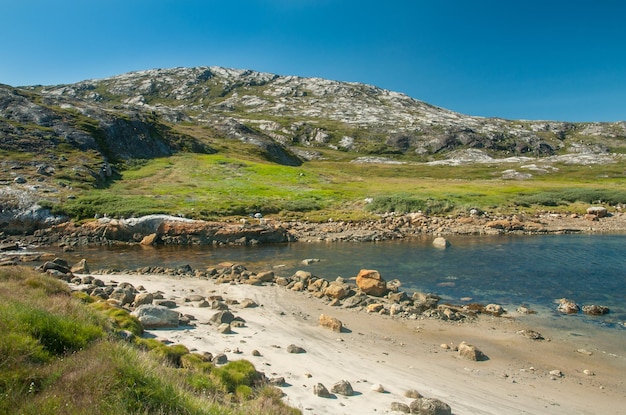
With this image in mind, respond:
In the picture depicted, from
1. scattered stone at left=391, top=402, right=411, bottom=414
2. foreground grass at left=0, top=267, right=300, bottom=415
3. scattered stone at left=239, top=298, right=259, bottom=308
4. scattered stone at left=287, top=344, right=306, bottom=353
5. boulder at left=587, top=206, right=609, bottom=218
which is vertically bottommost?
scattered stone at left=239, top=298, right=259, bottom=308

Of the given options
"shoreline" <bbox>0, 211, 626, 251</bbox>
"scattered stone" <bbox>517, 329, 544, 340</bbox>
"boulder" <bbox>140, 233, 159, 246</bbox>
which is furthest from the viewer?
"shoreline" <bbox>0, 211, 626, 251</bbox>

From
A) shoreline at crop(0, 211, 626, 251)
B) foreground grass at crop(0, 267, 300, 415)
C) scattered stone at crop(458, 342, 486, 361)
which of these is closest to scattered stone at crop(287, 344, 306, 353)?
foreground grass at crop(0, 267, 300, 415)

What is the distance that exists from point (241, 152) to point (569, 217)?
3229 inches

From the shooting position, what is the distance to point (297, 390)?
1050 centimetres

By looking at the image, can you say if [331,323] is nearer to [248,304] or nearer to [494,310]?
[248,304]

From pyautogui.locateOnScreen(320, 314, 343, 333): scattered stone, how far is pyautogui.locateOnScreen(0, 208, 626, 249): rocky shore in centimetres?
2515

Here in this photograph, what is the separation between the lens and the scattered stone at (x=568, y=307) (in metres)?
19.8

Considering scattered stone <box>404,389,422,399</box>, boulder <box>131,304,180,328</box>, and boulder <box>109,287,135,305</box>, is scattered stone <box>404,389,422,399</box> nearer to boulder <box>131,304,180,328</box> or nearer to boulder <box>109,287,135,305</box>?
boulder <box>131,304,180,328</box>

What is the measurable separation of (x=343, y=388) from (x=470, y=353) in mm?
6258

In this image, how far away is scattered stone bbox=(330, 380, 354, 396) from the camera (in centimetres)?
1045

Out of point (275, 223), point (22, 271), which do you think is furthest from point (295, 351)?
point (275, 223)

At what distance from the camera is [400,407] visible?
972cm

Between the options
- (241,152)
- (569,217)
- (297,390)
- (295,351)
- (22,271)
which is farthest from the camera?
(241,152)

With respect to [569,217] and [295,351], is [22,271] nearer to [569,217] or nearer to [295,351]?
[295,351]
